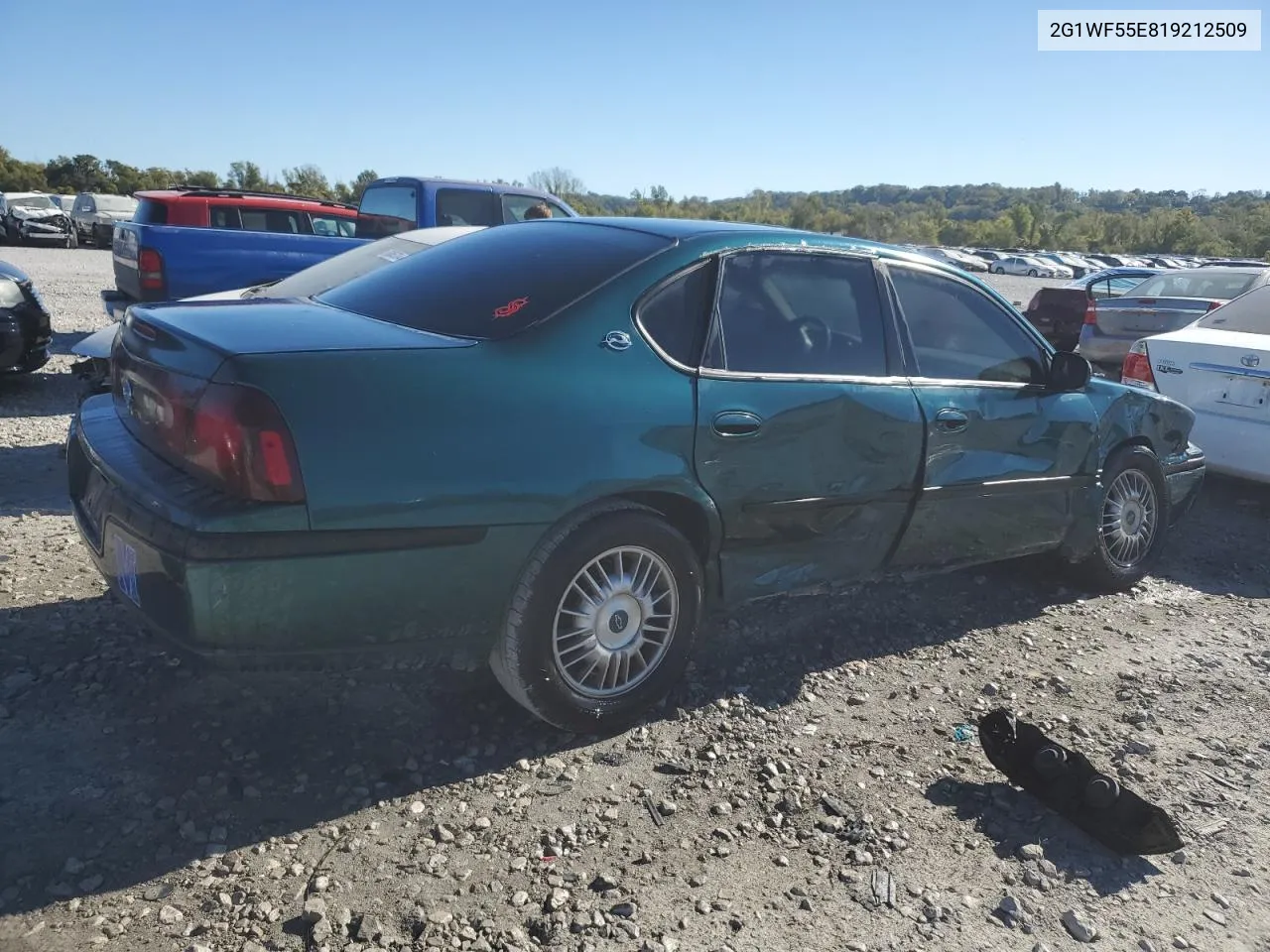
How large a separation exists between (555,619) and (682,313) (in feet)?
3.59

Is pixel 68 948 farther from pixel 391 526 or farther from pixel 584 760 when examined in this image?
pixel 584 760

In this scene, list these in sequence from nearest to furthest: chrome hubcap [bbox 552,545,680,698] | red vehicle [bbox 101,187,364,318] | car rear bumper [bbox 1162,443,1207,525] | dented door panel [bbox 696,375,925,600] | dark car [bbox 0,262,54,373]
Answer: chrome hubcap [bbox 552,545,680,698] < dented door panel [bbox 696,375,925,600] < car rear bumper [bbox 1162,443,1207,525] < dark car [bbox 0,262,54,373] < red vehicle [bbox 101,187,364,318]

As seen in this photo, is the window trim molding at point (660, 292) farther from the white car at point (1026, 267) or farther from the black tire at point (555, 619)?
the white car at point (1026, 267)

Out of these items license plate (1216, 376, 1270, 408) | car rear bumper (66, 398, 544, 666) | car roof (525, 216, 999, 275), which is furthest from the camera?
license plate (1216, 376, 1270, 408)

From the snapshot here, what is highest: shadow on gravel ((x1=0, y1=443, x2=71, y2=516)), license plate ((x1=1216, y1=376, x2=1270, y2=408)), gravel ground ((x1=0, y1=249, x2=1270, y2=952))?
license plate ((x1=1216, y1=376, x2=1270, y2=408))

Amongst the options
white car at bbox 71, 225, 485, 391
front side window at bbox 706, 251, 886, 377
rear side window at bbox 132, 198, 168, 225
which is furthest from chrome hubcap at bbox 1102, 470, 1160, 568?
rear side window at bbox 132, 198, 168, 225

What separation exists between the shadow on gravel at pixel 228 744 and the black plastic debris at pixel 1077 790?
55 millimetres

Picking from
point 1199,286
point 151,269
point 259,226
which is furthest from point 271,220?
point 1199,286

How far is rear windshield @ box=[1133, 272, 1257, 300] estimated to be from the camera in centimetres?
1082

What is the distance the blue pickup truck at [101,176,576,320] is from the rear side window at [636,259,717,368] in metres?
5.44

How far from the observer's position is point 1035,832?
9.60ft

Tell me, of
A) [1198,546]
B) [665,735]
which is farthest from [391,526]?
[1198,546]

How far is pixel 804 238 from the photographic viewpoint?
12.2 feet

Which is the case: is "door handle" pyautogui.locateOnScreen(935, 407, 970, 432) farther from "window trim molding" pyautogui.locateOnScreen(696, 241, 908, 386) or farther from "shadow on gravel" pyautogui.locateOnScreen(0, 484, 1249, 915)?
"shadow on gravel" pyautogui.locateOnScreen(0, 484, 1249, 915)
